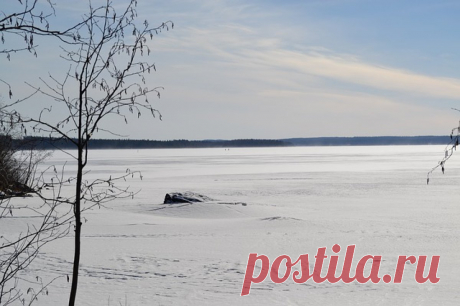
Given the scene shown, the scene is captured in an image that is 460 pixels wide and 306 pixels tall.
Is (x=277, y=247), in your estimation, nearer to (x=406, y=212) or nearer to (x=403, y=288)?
(x=403, y=288)

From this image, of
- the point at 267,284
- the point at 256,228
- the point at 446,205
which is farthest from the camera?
the point at 446,205

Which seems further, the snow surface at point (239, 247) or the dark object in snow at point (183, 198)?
the dark object in snow at point (183, 198)

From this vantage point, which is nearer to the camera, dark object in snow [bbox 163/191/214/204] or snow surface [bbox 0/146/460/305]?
snow surface [bbox 0/146/460/305]

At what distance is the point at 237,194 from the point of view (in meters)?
26.0

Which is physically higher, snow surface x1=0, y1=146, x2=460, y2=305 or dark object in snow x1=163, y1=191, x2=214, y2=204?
dark object in snow x1=163, y1=191, x2=214, y2=204

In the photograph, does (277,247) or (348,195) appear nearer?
(277,247)

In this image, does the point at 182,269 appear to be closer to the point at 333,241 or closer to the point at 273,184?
the point at 333,241

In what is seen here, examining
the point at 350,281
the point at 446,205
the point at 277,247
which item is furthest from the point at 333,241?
the point at 446,205

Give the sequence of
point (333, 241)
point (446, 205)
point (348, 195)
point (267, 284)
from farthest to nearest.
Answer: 1. point (348, 195)
2. point (446, 205)
3. point (333, 241)
4. point (267, 284)

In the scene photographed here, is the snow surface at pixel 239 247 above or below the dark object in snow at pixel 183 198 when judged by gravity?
below

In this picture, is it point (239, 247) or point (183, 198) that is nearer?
point (239, 247)

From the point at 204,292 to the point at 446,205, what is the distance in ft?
47.3

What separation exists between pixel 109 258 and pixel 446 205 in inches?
546

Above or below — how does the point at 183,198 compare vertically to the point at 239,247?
above
